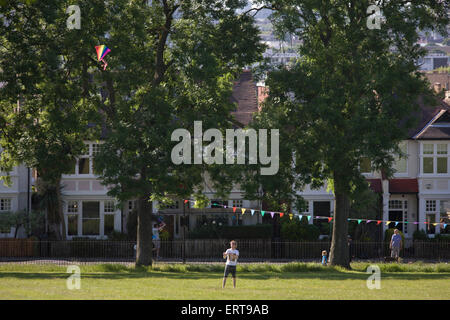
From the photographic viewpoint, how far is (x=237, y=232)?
42.4 metres

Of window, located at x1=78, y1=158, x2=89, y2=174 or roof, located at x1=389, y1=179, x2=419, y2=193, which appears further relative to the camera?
roof, located at x1=389, y1=179, x2=419, y2=193

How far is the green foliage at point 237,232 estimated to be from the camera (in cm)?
4216

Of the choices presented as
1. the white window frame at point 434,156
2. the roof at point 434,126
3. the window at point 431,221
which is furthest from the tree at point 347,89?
the window at point 431,221

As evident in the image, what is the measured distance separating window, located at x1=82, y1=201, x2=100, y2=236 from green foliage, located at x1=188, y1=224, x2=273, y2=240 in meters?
6.29

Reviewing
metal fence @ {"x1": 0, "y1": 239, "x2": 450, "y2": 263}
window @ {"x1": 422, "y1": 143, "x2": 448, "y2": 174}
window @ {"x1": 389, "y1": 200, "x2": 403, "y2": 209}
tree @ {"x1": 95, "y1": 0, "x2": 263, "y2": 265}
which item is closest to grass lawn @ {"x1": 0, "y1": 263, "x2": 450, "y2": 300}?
tree @ {"x1": 95, "y1": 0, "x2": 263, "y2": 265}

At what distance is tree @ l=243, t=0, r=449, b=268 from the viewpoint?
2845cm

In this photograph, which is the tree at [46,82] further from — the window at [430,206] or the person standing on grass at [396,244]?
the window at [430,206]

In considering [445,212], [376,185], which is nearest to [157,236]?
[376,185]

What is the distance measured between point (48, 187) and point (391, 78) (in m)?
21.7

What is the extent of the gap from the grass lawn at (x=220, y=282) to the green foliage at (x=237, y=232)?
9.76 metres

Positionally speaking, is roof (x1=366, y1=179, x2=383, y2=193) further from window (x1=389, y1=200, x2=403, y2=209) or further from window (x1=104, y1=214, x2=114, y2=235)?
window (x1=104, y1=214, x2=114, y2=235)

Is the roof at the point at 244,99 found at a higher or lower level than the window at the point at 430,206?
higher

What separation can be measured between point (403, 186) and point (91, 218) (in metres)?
18.9

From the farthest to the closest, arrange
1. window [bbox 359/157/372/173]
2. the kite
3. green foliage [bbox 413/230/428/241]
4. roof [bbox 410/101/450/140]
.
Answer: roof [bbox 410/101/450/140] → green foliage [bbox 413/230/428/241] → window [bbox 359/157/372/173] → the kite
